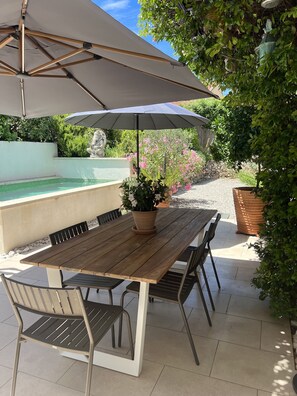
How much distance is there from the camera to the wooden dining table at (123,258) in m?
1.80

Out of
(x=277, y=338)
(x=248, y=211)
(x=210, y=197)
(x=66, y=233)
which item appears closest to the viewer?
(x=277, y=338)

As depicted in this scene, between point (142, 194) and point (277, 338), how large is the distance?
159 centimetres

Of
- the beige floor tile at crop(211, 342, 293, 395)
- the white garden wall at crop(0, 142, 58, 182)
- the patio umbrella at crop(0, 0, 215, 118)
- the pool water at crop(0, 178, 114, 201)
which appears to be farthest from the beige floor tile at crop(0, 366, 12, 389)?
the white garden wall at crop(0, 142, 58, 182)

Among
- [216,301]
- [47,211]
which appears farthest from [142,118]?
[216,301]

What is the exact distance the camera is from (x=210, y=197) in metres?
8.44

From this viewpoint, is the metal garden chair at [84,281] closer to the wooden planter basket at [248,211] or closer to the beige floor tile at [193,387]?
the beige floor tile at [193,387]

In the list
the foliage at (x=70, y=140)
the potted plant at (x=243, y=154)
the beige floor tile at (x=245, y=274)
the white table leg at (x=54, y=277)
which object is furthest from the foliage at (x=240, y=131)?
the foliage at (x=70, y=140)

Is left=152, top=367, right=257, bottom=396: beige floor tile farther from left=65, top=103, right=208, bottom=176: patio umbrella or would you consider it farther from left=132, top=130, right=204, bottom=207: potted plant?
left=132, top=130, right=204, bottom=207: potted plant

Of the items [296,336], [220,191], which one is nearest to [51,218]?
[296,336]

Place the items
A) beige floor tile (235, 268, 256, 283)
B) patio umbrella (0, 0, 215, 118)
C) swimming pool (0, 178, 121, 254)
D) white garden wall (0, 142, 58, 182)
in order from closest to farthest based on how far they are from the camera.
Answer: patio umbrella (0, 0, 215, 118) → beige floor tile (235, 268, 256, 283) → swimming pool (0, 178, 121, 254) → white garden wall (0, 142, 58, 182)

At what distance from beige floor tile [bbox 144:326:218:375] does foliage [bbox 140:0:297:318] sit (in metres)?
0.71

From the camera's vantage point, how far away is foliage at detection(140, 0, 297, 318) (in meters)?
1.96

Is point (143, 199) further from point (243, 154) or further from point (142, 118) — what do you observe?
point (243, 154)

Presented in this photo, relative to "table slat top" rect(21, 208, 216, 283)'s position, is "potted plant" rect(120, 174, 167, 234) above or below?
above
